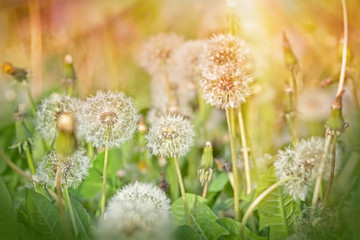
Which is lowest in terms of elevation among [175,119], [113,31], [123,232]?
[123,232]

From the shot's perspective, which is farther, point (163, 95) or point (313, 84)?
point (313, 84)

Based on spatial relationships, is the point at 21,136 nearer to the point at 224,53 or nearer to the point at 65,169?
the point at 65,169

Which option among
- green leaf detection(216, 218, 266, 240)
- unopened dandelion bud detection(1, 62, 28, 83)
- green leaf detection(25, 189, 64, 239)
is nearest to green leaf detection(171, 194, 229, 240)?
green leaf detection(216, 218, 266, 240)

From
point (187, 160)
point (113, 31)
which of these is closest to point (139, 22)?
point (113, 31)

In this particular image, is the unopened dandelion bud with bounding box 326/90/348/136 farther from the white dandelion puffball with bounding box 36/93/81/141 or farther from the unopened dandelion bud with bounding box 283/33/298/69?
the white dandelion puffball with bounding box 36/93/81/141

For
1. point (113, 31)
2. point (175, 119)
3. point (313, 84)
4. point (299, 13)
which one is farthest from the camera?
point (113, 31)

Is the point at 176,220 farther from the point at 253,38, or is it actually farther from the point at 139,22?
the point at 139,22

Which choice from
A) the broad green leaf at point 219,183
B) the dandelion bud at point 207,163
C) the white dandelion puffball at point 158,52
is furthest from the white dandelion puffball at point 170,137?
the white dandelion puffball at point 158,52
